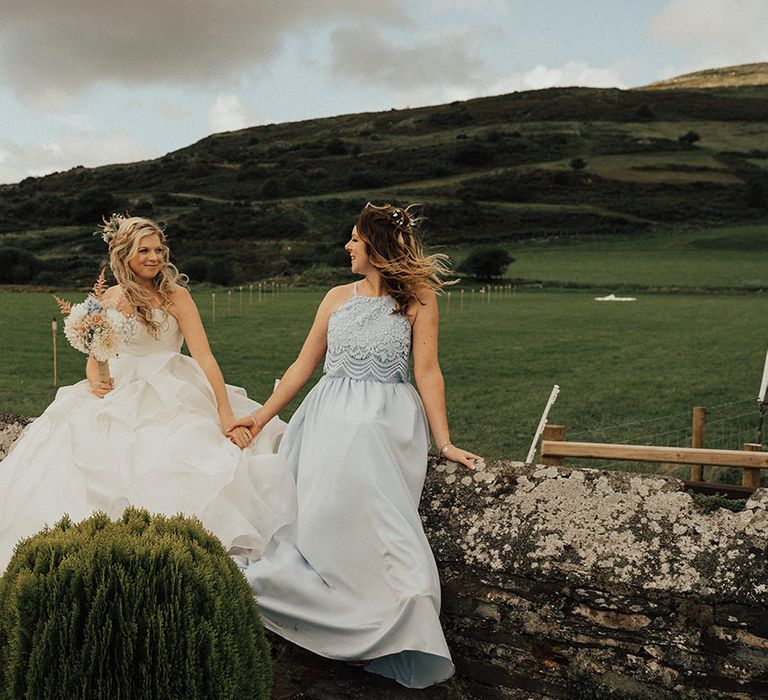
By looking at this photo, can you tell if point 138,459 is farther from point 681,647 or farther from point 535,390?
point 535,390

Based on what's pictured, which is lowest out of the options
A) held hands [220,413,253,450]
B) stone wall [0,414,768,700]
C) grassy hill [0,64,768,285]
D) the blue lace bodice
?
stone wall [0,414,768,700]

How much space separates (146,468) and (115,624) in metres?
1.99

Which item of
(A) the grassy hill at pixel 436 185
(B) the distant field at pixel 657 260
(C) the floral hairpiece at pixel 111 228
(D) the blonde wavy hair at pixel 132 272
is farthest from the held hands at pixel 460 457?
(A) the grassy hill at pixel 436 185

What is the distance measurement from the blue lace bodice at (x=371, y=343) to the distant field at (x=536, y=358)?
1071 centimetres

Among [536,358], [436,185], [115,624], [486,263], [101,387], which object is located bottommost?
[536,358]

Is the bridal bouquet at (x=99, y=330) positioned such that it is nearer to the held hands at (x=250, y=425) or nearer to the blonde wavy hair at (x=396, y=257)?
the held hands at (x=250, y=425)

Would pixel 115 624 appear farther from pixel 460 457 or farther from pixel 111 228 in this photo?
pixel 111 228

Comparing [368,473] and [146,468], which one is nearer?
[368,473]

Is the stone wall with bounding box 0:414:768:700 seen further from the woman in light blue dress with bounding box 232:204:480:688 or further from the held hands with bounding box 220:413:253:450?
the held hands with bounding box 220:413:253:450

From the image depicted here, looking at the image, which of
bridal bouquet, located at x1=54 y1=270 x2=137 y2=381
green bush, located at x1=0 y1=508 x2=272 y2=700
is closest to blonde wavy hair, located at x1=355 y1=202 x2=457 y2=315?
bridal bouquet, located at x1=54 y1=270 x2=137 y2=381

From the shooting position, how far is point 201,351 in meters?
5.52

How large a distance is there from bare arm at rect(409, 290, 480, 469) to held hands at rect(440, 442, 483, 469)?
13 centimetres

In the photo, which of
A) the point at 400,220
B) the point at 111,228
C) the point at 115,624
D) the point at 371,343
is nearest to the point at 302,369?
the point at 371,343

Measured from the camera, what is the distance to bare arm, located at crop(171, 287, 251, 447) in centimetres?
513
